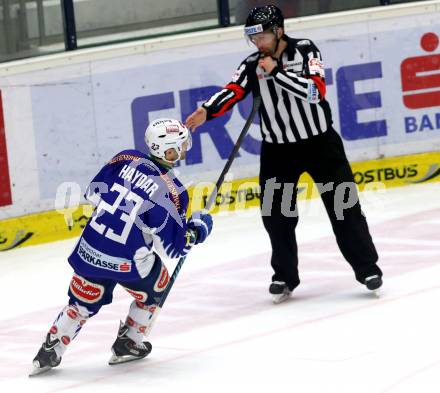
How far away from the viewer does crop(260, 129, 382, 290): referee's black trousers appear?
6617 mm

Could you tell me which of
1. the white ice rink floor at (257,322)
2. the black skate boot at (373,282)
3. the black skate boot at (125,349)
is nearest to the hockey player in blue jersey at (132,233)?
the black skate boot at (125,349)

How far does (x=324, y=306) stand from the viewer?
660 cm

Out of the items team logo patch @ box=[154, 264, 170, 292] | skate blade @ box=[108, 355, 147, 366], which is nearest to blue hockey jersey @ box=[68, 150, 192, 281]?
team logo patch @ box=[154, 264, 170, 292]

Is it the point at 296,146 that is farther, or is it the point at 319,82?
the point at 296,146

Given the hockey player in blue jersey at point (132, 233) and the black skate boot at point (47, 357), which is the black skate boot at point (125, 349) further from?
the black skate boot at point (47, 357)

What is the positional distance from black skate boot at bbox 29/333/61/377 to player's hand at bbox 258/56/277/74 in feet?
5.63

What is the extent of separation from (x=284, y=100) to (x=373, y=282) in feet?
3.38

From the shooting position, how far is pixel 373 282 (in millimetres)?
6602

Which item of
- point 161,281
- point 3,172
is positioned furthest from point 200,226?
point 3,172

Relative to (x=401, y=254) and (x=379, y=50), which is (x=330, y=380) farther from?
(x=379, y=50)

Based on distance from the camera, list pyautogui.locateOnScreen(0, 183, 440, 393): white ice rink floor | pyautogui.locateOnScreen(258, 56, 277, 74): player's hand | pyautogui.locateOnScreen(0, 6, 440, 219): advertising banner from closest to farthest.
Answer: pyautogui.locateOnScreen(0, 183, 440, 393): white ice rink floor
pyautogui.locateOnScreen(258, 56, 277, 74): player's hand
pyautogui.locateOnScreen(0, 6, 440, 219): advertising banner

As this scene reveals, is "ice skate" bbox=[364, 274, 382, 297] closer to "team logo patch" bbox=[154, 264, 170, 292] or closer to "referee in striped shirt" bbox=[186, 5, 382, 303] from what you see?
"referee in striped shirt" bbox=[186, 5, 382, 303]

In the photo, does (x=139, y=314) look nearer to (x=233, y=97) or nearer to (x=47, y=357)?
(x=47, y=357)

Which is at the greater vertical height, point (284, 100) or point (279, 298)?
point (284, 100)
